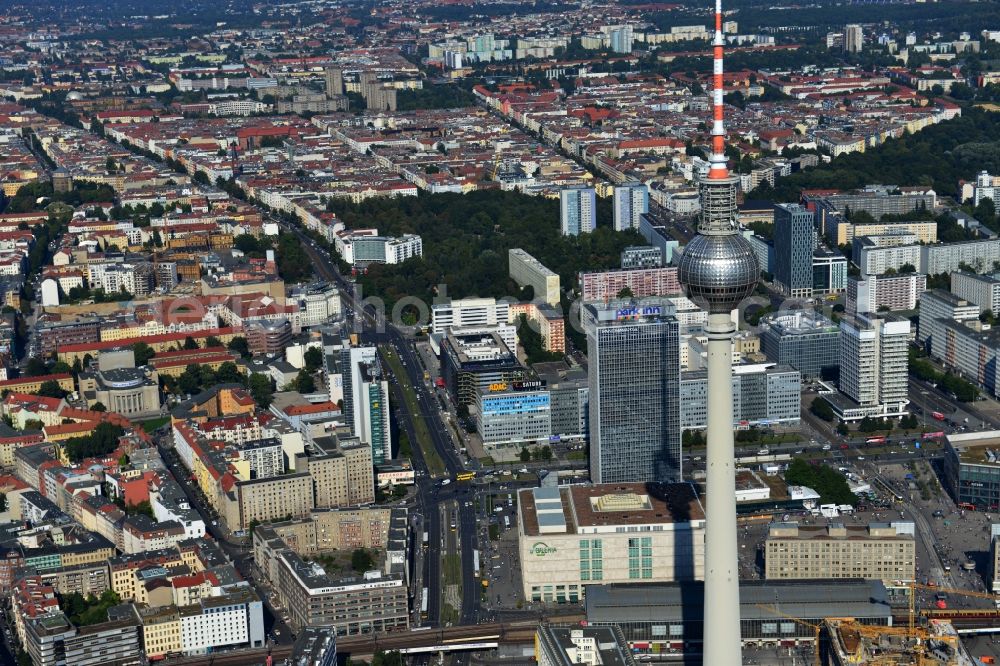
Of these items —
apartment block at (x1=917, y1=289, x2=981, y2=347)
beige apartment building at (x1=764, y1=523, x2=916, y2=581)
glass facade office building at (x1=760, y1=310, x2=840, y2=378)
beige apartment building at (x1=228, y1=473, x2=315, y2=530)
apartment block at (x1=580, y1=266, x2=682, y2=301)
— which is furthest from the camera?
apartment block at (x1=580, y1=266, x2=682, y2=301)

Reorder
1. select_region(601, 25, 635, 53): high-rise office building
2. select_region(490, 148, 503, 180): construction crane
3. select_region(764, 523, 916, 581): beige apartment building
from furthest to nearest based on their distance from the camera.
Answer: select_region(601, 25, 635, 53): high-rise office building
select_region(490, 148, 503, 180): construction crane
select_region(764, 523, 916, 581): beige apartment building

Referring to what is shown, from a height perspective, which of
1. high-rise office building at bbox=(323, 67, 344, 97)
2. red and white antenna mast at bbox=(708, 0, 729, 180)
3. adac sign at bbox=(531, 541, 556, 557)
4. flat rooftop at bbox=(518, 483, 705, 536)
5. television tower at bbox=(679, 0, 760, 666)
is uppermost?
red and white antenna mast at bbox=(708, 0, 729, 180)

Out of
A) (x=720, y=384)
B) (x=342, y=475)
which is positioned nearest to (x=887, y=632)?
(x=720, y=384)

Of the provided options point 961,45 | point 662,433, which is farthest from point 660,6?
point 662,433

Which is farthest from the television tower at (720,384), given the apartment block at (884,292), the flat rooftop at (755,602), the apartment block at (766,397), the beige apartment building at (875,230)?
the beige apartment building at (875,230)

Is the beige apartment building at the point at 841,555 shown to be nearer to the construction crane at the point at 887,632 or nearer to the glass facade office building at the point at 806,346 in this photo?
the construction crane at the point at 887,632

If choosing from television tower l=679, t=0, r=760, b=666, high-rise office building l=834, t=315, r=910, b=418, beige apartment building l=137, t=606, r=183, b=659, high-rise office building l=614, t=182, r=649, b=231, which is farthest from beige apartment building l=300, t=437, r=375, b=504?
high-rise office building l=614, t=182, r=649, b=231

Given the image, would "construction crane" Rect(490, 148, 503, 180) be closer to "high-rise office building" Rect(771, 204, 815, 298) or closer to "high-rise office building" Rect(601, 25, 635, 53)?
"high-rise office building" Rect(771, 204, 815, 298)
